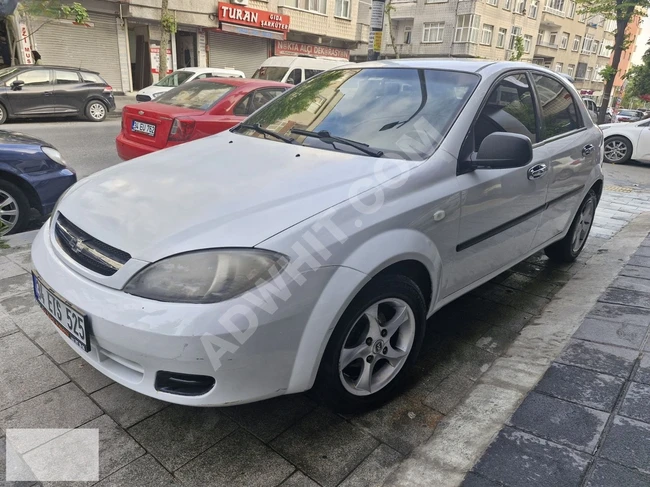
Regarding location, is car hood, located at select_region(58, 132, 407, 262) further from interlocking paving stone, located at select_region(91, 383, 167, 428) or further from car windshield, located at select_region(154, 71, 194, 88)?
car windshield, located at select_region(154, 71, 194, 88)

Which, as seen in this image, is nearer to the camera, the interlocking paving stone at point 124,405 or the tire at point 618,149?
the interlocking paving stone at point 124,405

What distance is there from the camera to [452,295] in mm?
2729

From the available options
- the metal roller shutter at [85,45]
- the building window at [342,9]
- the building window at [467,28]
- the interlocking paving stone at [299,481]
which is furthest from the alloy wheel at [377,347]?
the building window at [467,28]

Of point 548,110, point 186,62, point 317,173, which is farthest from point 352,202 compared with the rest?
point 186,62

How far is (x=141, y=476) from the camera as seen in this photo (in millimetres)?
1924

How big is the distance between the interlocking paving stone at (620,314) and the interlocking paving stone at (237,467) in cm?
228

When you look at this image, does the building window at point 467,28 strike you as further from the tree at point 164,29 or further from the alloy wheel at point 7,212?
the alloy wheel at point 7,212

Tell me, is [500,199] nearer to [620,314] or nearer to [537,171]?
[537,171]

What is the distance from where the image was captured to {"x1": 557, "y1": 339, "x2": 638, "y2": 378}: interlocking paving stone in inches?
99.3

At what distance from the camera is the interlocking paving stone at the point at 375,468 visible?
1.94m

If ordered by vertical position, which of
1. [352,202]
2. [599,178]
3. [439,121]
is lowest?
[599,178]

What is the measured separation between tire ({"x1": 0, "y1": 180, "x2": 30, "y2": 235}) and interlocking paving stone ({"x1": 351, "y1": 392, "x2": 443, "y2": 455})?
3697mm

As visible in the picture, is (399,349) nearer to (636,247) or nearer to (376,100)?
(376,100)

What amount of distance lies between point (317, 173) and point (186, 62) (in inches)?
930
